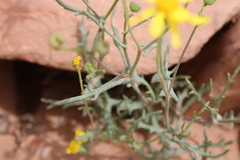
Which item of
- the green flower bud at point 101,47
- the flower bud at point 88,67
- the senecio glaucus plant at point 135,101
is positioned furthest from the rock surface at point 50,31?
the green flower bud at point 101,47

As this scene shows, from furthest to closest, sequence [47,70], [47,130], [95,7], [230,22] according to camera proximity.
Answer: [47,70], [47,130], [230,22], [95,7]

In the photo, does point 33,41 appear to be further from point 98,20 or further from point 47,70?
point 47,70

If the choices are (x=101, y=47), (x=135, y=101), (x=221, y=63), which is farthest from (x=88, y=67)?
(x=221, y=63)

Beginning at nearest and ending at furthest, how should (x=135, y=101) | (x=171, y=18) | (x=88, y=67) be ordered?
(x=171, y=18) → (x=88, y=67) → (x=135, y=101)

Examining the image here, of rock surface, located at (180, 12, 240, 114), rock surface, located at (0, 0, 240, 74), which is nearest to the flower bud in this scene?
rock surface, located at (0, 0, 240, 74)

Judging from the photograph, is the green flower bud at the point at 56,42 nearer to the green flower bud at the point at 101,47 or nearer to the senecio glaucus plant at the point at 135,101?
the green flower bud at the point at 101,47

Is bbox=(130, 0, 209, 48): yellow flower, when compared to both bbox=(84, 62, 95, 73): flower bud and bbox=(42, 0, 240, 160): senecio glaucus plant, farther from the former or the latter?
bbox=(84, 62, 95, 73): flower bud

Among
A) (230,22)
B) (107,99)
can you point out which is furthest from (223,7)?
(107,99)

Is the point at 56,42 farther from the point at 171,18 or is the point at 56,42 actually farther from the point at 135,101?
the point at 135,101
